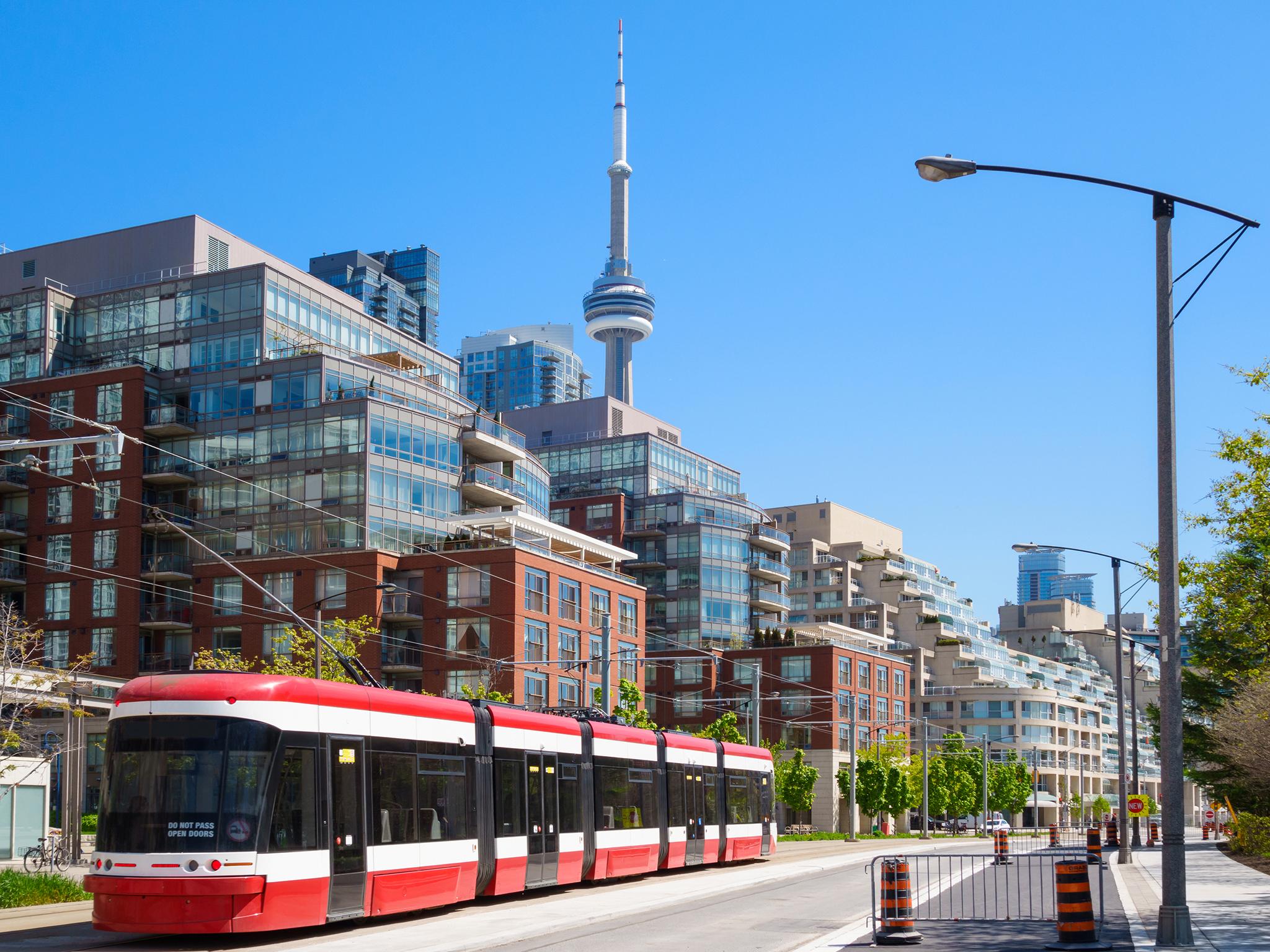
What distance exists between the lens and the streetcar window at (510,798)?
83.0 ft

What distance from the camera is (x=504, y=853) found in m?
25.5

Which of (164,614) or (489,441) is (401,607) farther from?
(164,614)

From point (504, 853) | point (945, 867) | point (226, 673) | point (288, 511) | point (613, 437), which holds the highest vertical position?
point (613, 437)

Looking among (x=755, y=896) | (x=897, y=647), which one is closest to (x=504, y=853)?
(x=755, y=896)

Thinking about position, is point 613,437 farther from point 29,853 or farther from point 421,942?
point 421,942

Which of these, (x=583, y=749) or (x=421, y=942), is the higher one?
(x=583, y=749)

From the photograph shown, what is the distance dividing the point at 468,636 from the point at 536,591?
13.7ft

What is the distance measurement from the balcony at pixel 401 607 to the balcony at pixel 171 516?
11.5 meters

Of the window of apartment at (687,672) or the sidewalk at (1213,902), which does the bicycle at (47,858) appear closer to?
the sidewalk at (1213,902)

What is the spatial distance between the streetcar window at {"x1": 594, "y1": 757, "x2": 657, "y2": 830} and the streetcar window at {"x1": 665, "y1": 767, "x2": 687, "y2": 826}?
0.96m

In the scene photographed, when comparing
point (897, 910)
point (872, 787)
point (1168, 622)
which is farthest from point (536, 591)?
point (1168, 622)

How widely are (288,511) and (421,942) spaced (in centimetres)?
5804

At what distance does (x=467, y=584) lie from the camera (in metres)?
73.8

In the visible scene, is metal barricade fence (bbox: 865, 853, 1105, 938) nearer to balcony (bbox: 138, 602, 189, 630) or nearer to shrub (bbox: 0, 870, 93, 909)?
shrub (bbox: 0, 870, 93, 909)
